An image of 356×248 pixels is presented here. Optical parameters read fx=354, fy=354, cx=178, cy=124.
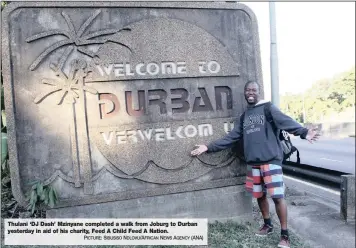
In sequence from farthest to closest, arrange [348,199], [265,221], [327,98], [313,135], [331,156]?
1. [331,156]
2. [348,199]
3. [327,98]
4. [265,221]
5. [313,135]

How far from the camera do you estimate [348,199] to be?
140 inches

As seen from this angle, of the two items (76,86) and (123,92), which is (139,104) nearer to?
(123,92)

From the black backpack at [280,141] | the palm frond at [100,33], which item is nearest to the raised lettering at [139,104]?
the palm frond at [100,33]

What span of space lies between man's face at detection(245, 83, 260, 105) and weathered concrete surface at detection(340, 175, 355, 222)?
1323 millimetres

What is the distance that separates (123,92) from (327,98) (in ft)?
6.45

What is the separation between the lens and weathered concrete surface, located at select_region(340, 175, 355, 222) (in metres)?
3.54

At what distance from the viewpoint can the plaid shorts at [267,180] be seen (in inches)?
120

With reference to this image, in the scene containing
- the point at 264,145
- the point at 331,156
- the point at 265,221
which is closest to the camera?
the point at 264,145

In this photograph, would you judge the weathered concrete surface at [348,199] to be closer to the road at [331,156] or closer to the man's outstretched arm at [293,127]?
the man's outstretched arm at [293,127]

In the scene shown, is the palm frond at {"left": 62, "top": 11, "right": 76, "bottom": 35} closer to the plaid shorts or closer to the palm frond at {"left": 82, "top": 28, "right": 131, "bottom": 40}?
the palm frond at {"left": 82, "top": 28, "right": 131, "bottom": 40}

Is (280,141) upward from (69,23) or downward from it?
downward

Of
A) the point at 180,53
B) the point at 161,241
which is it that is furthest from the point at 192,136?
the point at 161,241

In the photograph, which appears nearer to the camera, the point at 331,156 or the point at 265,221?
the point at 265,221

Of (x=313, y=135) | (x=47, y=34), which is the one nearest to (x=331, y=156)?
(x=313, y=135)
